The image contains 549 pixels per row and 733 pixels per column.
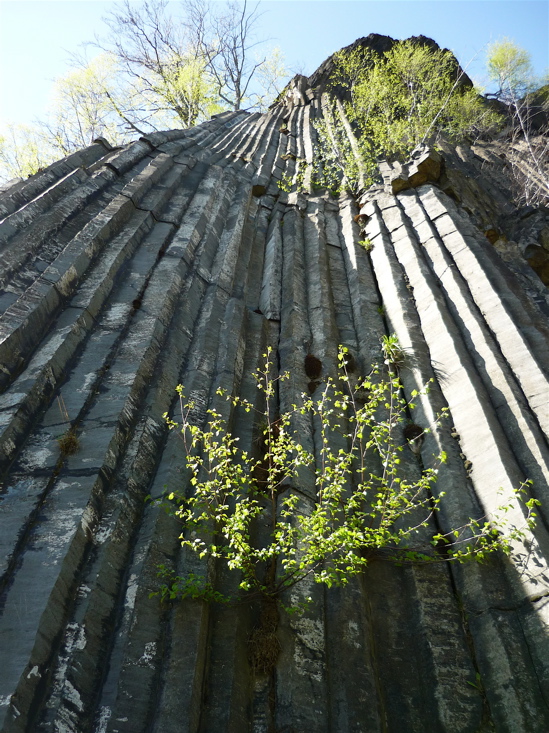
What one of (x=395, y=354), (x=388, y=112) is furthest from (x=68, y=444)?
(x=388, y=112)

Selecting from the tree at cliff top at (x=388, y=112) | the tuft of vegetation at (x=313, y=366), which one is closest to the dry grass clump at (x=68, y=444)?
the tuft of vegetation at (x=313, y=366)

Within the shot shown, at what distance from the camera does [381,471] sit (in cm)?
507

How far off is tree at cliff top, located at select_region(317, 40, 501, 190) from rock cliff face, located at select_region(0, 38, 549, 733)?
481 centimetres

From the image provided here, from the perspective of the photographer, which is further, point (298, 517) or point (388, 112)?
A: point (388, 112)

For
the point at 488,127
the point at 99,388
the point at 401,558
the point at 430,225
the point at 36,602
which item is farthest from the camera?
the point at 488,127

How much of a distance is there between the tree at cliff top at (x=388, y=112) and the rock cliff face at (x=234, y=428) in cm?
481

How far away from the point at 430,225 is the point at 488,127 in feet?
56.1

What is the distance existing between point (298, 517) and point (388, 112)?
1630cm

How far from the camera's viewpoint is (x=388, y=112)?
16.9m

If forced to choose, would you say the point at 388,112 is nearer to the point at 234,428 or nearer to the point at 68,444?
the point at 234,428

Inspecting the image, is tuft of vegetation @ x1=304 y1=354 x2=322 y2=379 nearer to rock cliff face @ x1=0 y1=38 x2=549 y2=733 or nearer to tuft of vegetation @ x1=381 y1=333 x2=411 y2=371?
rock cliff face @ x1=0 y1=38 x2=549 y2=733

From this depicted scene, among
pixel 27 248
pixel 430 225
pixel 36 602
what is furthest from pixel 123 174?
pixel 36 602

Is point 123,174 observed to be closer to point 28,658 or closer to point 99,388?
point 99,388

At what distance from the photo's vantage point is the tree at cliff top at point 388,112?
Result: 13.3m
